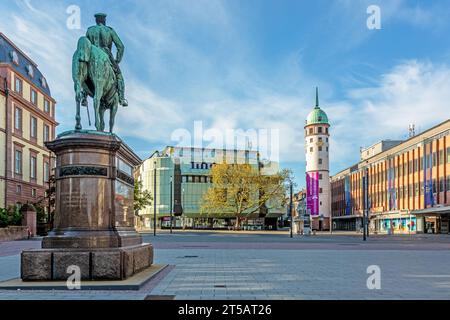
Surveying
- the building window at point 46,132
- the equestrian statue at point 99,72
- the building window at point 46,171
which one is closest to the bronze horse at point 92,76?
the equestrian statue at point 99,72

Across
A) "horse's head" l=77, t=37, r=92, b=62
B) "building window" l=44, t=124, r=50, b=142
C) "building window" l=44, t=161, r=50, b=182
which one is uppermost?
"building window" l=44, t=124, r=50, b=142

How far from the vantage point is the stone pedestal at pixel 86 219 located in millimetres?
11094

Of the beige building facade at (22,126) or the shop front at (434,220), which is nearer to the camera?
the beige building facade at (22,126)

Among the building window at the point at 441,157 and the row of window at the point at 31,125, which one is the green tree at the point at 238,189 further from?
the row of window at the point at 31,125

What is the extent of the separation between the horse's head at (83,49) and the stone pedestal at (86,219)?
6.05ft

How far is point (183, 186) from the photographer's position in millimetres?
105688

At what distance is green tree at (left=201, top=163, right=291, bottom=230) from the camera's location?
79.6 metres

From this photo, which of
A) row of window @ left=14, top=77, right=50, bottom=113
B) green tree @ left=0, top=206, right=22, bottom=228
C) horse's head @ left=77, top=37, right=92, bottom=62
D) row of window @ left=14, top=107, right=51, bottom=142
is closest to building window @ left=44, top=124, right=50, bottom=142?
row of window @ left=14, top=107, right=51, bottom=142

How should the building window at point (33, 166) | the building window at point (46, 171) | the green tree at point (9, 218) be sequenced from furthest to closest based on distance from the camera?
the building window at point (46, 171)
the building window at point (33, 166)
the green tree at point (9, 218)

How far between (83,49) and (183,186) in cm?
9349

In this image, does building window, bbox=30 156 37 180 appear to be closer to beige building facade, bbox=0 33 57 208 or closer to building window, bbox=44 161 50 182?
beige building facade, bbox=0 33 57 208

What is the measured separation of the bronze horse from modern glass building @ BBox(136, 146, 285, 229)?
88493mm
